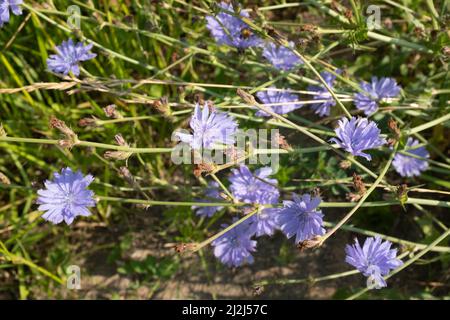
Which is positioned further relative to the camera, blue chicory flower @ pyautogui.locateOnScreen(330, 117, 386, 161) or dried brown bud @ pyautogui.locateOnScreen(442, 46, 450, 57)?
dried brown bud @ pyautogui.locateOnScreen(442, 46, 450, 57)

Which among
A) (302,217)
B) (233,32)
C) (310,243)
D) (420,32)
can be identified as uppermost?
(233,32)

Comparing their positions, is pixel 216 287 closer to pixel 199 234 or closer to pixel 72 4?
pixel 199 234

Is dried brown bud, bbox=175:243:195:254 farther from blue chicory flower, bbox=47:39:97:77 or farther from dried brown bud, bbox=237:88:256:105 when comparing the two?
blue chicory flower, bbox=47:39:97:77

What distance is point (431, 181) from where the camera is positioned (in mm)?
2549

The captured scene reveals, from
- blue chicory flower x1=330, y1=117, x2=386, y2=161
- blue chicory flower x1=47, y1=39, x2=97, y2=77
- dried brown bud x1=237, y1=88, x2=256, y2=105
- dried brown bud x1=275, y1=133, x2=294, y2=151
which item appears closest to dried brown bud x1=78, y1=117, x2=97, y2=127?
blue chicory flower x1=47, y1=39, x2=97, y2=77

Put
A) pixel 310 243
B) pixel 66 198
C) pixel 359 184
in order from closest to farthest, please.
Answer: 1. pixel 310 243
2. pixel 359 184
3. pixel 66 198

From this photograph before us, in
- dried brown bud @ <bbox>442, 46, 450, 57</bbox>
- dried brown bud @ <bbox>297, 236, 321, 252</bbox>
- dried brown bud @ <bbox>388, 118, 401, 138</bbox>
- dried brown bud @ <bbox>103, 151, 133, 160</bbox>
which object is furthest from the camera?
dried brown bud @ <bbox>442, 46, 450, 57</bbox>


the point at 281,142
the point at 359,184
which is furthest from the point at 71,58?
the point at 359,184

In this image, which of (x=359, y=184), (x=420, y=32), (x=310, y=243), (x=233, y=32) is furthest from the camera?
(x=233, y=32)

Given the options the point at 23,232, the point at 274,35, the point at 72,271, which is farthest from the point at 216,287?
the point at 274,35

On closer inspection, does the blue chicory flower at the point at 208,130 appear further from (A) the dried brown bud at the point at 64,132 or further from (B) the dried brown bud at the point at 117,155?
(A) the dried brown bud at the point at 64,132

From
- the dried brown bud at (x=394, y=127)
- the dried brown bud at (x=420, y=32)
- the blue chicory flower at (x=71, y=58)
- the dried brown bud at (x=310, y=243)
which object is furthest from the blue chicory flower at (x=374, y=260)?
the blue chicory flower at (x=71, y=58)

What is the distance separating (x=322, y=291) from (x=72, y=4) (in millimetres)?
1940

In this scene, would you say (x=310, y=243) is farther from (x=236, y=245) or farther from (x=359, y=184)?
(x=236, y=245)
